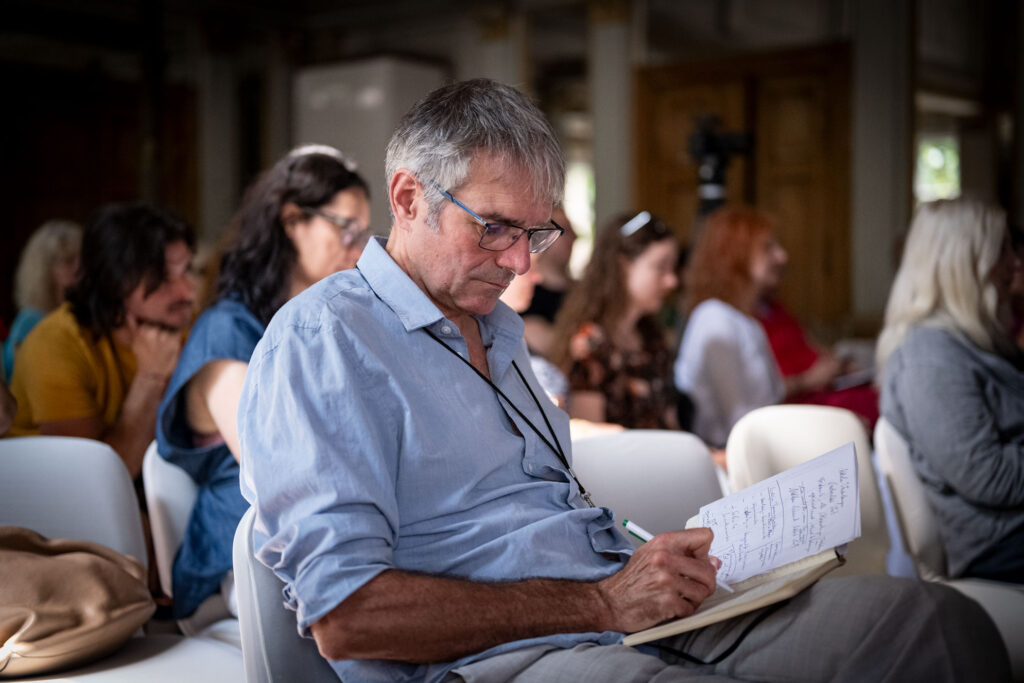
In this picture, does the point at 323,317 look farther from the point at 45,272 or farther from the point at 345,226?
the point at 45,272

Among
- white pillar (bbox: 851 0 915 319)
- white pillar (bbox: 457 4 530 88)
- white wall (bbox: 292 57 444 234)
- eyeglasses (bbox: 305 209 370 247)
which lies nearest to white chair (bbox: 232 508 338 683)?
eyeglasses (bbox: 305 209 370 247)

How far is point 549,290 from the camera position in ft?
13.3

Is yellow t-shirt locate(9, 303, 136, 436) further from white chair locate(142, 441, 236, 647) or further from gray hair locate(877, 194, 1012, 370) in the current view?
gray hair locate(877, 194, 1012, 370)

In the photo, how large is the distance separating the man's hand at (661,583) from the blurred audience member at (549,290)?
7.37 feet

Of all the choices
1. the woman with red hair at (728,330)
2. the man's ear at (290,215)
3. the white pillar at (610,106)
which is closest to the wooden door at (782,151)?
the white pillar at (610,106)

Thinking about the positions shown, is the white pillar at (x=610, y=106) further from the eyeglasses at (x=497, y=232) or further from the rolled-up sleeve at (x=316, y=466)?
the rolled-up sleeve at (x=316, y=466)

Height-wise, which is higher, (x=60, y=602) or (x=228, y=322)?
(x=228, y=322)

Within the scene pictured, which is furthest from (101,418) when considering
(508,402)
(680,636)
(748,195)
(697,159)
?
(748,195)

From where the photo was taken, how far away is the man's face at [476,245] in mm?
1327

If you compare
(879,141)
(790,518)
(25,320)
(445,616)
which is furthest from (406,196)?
(879,141)

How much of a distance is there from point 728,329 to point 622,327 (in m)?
0.43

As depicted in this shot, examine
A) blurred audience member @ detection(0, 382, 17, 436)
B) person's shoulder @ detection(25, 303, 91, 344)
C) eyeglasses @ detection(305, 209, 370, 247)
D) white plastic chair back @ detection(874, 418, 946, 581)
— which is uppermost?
eyeglasses @ detection(305, 209, 370, 247)

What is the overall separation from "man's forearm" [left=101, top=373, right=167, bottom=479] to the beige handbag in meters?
0.72

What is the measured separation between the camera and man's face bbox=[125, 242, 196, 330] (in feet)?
7.98
